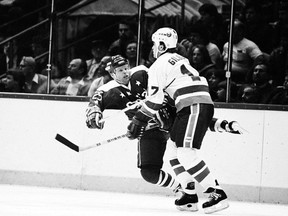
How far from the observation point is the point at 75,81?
6555 millimetres

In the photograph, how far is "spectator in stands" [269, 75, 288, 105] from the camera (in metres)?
→ 6.01

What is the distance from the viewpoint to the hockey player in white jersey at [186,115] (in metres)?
4.66

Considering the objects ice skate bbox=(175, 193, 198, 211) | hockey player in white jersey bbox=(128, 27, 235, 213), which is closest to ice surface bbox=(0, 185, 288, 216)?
ice skate bbox=(175, 193, 198, 211)

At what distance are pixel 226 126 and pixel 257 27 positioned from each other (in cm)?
155

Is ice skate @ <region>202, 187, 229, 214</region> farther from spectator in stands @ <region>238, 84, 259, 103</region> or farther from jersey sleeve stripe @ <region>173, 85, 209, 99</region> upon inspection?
spectator in stands @ <region>238, 84, 259, 103</region>

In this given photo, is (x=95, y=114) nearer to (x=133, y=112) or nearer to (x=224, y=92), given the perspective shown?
(x=133, y=112)

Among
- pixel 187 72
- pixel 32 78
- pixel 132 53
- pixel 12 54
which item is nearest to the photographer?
pixel 187 72

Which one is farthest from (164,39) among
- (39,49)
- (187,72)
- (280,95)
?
(39,49)

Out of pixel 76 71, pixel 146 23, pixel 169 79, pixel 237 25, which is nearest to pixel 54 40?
pixel 76 71

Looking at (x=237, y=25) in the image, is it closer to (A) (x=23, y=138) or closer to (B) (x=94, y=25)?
(B) (x=94, y=25)

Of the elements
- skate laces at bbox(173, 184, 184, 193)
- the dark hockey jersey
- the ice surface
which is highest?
the dark hockey jersey

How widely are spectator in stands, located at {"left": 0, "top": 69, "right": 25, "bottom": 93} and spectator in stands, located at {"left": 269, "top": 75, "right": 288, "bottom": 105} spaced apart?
6.84 ft

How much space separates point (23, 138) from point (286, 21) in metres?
2.31

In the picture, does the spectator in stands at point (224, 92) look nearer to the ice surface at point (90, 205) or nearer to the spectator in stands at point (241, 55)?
the spectator in stands at point (241, 55)
